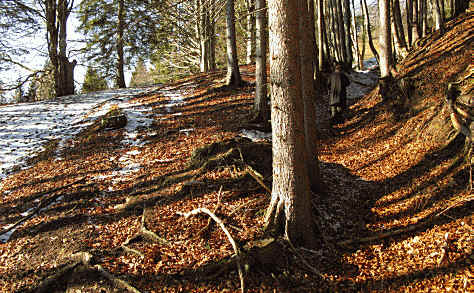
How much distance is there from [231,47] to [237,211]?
8.83 m

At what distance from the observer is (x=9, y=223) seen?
17.8ft

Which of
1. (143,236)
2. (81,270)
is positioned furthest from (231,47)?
(81,270)

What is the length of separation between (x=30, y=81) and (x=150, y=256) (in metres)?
17.3

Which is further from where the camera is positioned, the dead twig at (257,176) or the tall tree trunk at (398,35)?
the tall tree trunk at (398,35)

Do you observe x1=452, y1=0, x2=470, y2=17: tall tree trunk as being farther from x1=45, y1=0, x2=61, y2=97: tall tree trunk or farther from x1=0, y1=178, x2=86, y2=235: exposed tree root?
x1=45, y1=0, x2=61, y2=97: tall tree trunk

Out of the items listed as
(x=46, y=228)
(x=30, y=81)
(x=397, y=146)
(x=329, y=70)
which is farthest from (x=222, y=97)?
(x=30, y=81)

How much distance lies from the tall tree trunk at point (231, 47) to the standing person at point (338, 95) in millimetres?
4378

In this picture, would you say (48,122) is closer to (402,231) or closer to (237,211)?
(237,211)

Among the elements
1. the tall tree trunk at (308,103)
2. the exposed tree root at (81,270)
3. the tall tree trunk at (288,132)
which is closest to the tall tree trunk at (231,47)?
the tall tree trunk at (308,103)

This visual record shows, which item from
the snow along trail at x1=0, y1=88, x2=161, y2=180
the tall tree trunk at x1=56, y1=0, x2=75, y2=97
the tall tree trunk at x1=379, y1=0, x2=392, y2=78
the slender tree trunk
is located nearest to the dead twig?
the snow along trail at x1=0, y1=88, x2=161, y2=180

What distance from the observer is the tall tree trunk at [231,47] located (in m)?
11.1

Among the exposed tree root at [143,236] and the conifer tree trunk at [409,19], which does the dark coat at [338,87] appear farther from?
the conifer tree trunk at [409,19]

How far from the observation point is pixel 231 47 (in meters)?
11.9

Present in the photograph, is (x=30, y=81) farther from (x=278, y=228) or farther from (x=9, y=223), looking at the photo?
(x=278, y=228)
